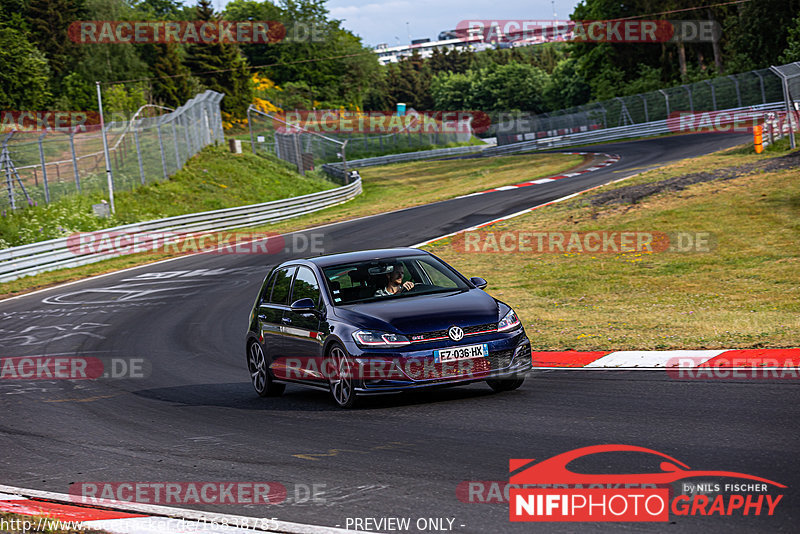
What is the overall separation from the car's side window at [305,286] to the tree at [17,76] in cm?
6293

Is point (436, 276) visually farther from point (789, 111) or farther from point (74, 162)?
point (74, 162)

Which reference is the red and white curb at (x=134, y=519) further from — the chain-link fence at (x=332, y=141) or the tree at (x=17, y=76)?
the tree at (x=17, y=76)

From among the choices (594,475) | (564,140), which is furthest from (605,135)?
(594,475)

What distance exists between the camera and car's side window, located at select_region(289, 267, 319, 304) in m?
9.76

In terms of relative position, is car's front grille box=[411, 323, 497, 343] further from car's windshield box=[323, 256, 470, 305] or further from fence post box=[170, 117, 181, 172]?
fence post box=[170, 117, 181, 172]

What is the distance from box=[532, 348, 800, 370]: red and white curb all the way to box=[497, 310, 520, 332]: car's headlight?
1924 mm

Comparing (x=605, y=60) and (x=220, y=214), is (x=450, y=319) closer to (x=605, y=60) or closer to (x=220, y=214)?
(x=220, y=214)

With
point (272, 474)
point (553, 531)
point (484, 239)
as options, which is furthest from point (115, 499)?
point (484, 239)

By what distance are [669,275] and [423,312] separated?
10.8 meters

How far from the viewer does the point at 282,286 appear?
10.6 meters

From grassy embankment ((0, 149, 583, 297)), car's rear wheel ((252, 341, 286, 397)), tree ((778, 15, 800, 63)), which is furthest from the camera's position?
tree ((778, 15, 800, 63))

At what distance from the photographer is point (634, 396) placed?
8.43 m

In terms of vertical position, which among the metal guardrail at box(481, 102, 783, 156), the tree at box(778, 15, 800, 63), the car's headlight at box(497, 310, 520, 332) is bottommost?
the car's headlight at box(497, 310, 520, 332)

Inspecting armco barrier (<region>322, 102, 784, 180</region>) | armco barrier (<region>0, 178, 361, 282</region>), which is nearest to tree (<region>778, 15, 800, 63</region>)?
armco barrier (<region>322, 102, 784, 180</region>)
